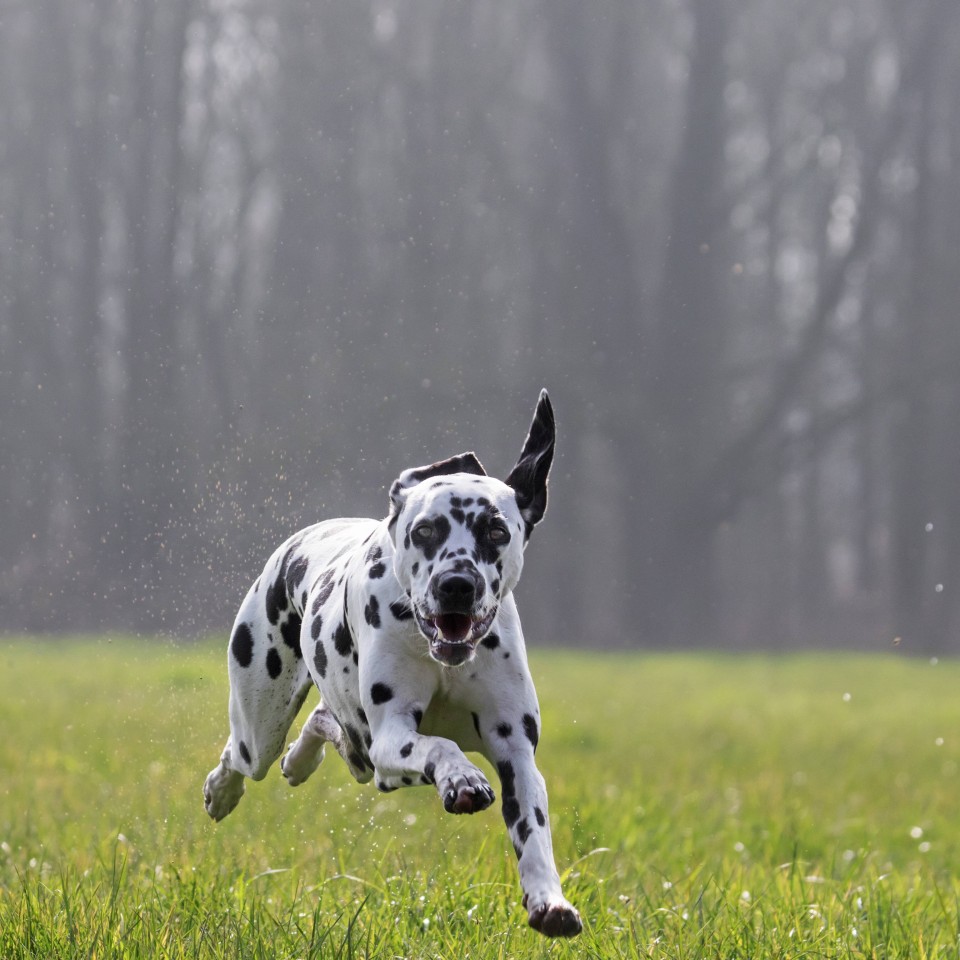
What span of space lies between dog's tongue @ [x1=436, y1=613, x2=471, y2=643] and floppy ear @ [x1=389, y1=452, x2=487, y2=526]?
1.40ft

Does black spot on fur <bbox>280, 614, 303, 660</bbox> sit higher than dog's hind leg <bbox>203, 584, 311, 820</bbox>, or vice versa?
black spot on fur <bbox>280, 614, 303, 660</bbox>

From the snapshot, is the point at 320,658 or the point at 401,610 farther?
the point at 320,658

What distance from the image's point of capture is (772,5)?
2711cm

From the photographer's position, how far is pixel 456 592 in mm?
3695

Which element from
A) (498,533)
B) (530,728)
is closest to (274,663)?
(530,728)

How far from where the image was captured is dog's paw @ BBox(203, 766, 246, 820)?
5348mm

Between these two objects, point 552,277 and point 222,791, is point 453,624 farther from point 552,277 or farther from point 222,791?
point 552,277

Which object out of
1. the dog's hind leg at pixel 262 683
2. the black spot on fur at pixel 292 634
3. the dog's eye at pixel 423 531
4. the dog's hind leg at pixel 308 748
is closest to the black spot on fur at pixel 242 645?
the dog's hind leg at pixel 262 683

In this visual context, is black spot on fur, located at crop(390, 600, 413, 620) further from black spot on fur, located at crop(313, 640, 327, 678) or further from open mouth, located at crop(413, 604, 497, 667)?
black spot on fur, located at crop(313, 640, 327, 678)

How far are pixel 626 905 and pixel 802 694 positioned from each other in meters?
12.4

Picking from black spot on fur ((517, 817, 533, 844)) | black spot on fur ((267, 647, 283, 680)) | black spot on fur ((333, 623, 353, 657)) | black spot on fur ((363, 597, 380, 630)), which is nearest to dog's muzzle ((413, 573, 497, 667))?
black spot on fur ((363, 597, 380, 630))

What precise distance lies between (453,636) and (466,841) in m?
2.77

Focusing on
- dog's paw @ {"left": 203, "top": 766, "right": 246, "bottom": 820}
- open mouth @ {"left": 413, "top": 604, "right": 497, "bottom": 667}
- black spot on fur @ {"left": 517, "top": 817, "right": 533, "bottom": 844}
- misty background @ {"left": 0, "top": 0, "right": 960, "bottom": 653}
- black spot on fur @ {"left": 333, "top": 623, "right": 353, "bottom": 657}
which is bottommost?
dog's paw @ {"left": 203, "top": 766, "right": 246, "bottom": 820}

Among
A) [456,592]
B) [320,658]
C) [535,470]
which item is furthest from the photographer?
[320,658]
